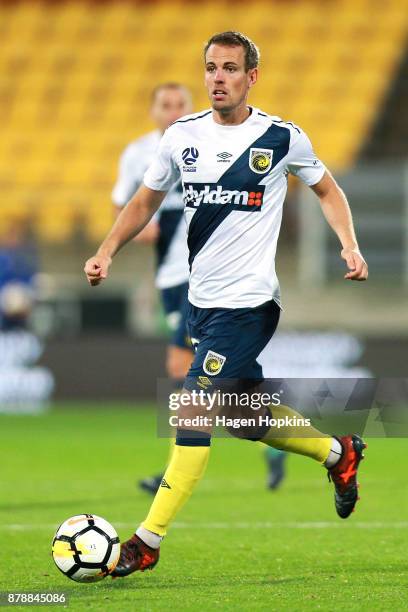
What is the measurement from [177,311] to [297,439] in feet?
9.34

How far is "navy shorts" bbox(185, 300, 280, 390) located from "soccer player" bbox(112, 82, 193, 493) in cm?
263

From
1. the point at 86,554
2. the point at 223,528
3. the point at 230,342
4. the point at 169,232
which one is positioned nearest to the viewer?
the point at 86,554

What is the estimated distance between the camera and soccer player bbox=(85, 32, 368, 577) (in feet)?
16.9

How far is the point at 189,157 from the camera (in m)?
5.32

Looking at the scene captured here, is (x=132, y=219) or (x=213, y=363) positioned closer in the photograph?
(x=213, y=363)

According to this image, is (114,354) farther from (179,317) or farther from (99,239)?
(179,317)

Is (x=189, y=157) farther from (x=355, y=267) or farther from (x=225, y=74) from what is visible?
(x=355, y=267)

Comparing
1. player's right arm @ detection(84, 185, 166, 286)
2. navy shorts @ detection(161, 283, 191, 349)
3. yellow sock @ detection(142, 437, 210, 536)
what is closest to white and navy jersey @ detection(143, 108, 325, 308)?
player's right arm @ detection(84, 185, 166, 286)

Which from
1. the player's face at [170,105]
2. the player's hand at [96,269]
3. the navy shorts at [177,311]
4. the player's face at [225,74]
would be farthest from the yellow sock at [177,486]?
the player's face at [170,105]

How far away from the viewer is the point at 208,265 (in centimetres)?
533

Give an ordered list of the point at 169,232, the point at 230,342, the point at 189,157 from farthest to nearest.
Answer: the point at 169,232, the point at 189,157, the point at 230,342

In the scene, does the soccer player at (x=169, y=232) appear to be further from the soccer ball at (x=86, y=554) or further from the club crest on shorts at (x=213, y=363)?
the soccer ball at (x=86, y=554)

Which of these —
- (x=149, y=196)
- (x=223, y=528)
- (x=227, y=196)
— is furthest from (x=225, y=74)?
(x=223, y=528)

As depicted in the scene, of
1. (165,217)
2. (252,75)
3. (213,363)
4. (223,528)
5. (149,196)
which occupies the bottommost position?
(223,528)
